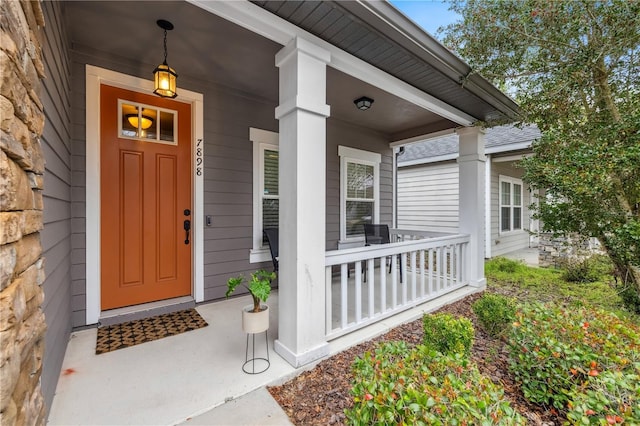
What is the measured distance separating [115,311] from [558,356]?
3693mm

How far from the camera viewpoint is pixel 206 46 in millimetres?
2645

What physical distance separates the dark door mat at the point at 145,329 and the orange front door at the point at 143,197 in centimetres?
30

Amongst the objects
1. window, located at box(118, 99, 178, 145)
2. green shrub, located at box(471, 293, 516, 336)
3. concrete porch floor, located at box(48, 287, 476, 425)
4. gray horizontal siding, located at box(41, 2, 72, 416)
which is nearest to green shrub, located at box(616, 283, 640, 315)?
green shrub, located at box(471, 293, 516, 336)

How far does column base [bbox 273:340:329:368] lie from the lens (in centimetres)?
212

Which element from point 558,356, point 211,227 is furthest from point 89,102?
point 558,356

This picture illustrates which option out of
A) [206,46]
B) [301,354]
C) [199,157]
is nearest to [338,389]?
[301,354]

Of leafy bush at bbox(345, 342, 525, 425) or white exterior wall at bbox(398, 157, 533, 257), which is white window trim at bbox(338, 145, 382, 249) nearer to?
white exterior wall at bbox(398, 157, 533, 257)

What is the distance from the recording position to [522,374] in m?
1.93

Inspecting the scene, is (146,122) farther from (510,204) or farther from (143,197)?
(510,204)

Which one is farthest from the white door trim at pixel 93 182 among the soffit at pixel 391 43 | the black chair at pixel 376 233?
the black chair at pixel 376 233

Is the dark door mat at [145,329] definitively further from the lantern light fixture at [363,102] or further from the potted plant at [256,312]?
the lantern light fixture at [363,102]

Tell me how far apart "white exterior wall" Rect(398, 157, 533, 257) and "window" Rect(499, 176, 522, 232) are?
7.1 inches

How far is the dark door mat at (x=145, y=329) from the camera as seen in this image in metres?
2.41

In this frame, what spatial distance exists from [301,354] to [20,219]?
71.3 inches
